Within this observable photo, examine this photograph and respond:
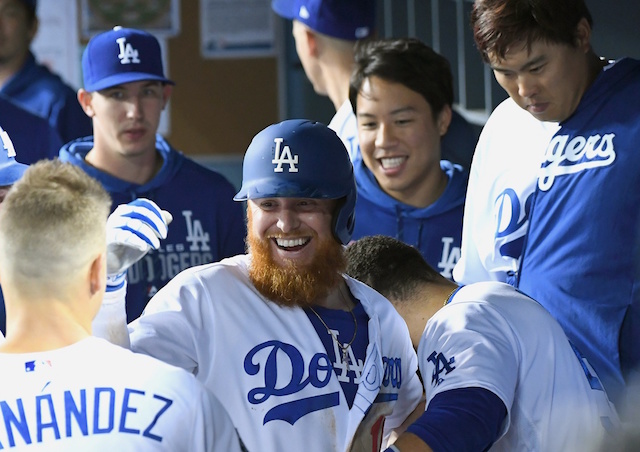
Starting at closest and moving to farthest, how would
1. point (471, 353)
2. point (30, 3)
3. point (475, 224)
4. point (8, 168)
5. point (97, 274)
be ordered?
point (97, 274)
point (471, 353)
point (8, 168)
point (475, 224)
point (30, 3)

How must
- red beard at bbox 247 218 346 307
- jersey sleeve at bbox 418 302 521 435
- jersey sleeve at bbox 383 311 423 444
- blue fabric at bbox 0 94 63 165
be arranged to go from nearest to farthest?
jersey sleeve at bbox 418 302 521 435 < red beard at bbox 247 218 346 307 < jersey sleeve at bbox 383 311 423 444 < blue fabric at bbox 0 94 63 165

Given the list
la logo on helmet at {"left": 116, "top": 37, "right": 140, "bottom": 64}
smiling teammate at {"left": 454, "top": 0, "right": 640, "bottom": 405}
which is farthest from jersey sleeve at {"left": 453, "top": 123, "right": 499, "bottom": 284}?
la logo on helmet at {"left": 116, "top": 37, "right": 140, "bottom": 64}

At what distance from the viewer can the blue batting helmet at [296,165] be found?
2361 mm

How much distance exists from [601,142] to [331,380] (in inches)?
36.2

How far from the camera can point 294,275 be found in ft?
7.80

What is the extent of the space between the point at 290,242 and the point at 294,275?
4.0 inches

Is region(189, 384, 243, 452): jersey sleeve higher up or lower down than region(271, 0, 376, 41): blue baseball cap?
Result: lower down

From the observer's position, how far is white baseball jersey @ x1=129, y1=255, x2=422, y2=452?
2199 mm

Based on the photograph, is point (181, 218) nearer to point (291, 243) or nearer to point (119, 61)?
point (119, 61)

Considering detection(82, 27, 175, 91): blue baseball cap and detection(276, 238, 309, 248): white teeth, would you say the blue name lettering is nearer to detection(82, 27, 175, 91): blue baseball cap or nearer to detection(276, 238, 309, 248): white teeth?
detection(276, 238, 309, 248): white teeth

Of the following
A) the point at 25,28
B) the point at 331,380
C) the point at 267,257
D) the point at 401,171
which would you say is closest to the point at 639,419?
the point at 331,380

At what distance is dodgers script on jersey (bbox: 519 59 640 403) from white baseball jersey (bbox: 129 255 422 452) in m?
0.55

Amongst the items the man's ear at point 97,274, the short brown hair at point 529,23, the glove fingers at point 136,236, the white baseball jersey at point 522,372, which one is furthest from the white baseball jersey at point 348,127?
the man's ear at point 97,274

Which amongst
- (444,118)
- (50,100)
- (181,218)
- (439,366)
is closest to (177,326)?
(439,366)
